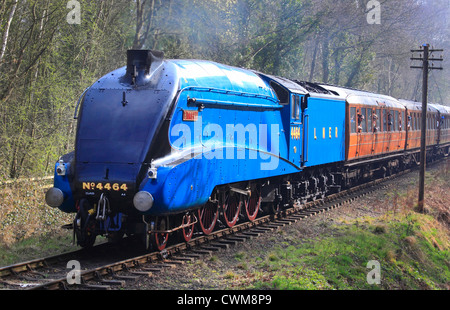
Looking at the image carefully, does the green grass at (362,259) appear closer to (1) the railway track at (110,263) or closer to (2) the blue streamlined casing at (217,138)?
(1) the railway track at (110,263)

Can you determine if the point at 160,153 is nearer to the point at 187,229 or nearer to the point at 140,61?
the point at 140,61

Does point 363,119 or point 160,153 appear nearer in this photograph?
point 160,153

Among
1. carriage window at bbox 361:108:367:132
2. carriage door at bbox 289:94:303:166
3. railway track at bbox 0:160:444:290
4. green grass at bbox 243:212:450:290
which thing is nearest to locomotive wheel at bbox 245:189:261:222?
railway track at bbox 0:160:444:290

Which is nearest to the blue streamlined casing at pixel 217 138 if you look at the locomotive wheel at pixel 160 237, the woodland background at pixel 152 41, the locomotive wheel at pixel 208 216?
the locomotive wheel at pixel 160 237

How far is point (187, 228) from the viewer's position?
10.4m

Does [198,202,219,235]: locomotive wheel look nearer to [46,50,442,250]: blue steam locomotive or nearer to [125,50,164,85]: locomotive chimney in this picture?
[46,50,442,250]: blue steam locomotive

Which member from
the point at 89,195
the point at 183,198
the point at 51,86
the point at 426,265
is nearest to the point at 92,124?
the point at 89,195

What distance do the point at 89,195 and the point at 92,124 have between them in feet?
4.33

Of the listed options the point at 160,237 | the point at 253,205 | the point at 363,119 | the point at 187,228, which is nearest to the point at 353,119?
the point at 363,119

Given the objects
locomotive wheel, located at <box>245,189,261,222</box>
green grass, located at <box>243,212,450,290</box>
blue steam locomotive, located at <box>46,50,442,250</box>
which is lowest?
green grass, located at <box>243,212,450,290</box>

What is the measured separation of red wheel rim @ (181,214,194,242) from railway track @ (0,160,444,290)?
0.13 meters

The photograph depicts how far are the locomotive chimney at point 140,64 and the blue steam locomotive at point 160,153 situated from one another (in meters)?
0.02

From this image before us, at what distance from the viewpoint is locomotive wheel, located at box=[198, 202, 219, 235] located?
35.8 ft

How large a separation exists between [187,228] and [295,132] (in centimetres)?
538
